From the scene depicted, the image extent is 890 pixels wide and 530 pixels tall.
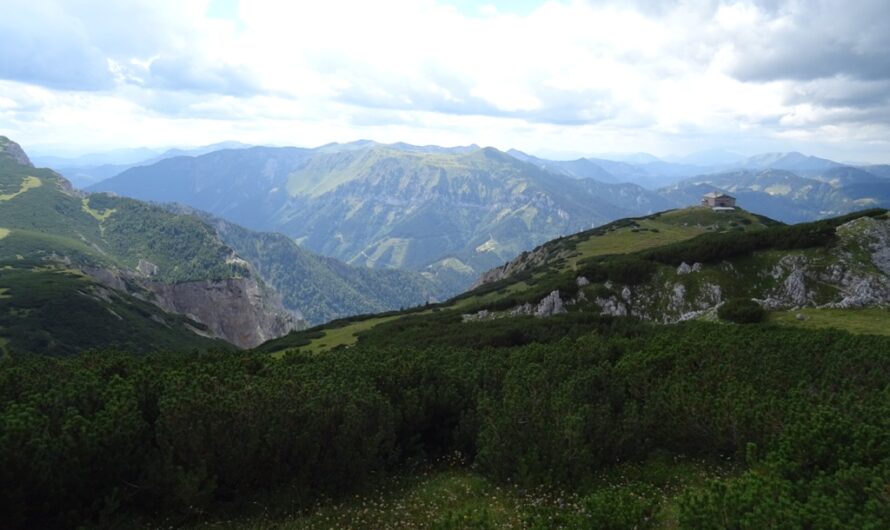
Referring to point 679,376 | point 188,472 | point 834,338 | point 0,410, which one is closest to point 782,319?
point 834,338

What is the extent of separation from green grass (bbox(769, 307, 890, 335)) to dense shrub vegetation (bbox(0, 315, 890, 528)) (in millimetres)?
17319

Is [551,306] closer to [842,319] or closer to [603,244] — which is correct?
[842,319]

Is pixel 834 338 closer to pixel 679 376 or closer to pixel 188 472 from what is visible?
pixel 679 376

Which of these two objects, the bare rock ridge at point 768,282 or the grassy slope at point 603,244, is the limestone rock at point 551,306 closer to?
the bare rock ridge at point 768,282

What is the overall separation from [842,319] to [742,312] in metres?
7.47

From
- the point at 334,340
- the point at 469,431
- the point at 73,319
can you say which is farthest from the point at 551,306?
the point at 73,319

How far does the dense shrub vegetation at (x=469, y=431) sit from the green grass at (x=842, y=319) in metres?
17.3

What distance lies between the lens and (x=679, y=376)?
2591cm

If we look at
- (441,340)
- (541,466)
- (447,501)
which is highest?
(541,466)

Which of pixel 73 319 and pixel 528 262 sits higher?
pixel 528 262

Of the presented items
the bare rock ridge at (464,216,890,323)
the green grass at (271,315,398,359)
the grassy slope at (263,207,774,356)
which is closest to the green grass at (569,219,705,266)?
the grassy slope at (263,207,774,356)

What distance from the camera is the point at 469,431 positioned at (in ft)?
78.6

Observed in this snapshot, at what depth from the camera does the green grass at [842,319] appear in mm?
41469

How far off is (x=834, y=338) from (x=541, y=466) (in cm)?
2192
